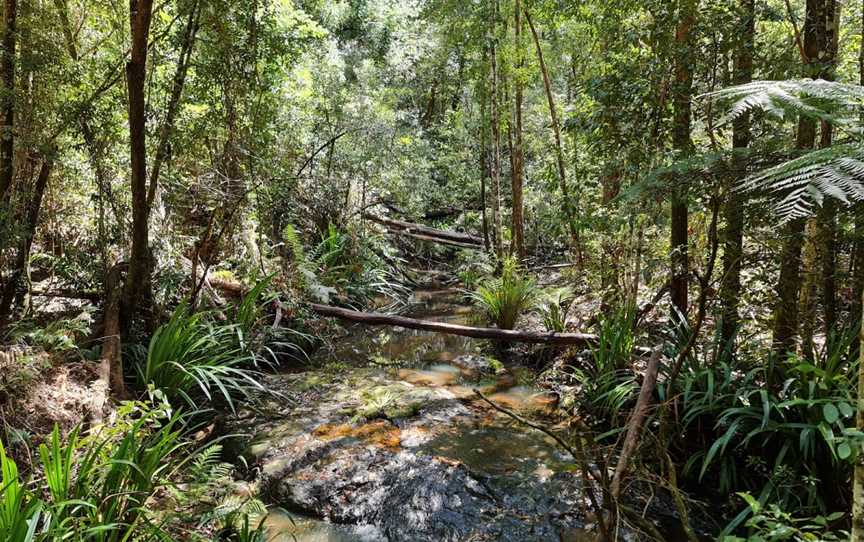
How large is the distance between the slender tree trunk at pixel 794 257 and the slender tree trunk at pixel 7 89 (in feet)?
19.5

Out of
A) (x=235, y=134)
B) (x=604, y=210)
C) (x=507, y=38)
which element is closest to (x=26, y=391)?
(x=235, y=134)

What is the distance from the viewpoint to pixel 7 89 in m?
4.03

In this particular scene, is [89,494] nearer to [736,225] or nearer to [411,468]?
[411,468]

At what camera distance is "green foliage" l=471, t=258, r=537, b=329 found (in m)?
6.76

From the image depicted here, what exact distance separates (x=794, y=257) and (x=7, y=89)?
5967 millimetres

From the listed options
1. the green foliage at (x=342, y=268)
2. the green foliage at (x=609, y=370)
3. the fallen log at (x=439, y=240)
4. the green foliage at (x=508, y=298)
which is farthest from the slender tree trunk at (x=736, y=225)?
the fallen log at (x=439, y=240)

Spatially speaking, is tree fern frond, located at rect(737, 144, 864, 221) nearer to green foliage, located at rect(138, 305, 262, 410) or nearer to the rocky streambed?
the rocky streambed

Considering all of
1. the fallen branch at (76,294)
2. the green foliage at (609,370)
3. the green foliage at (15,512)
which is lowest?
the green foliage at (609,370)

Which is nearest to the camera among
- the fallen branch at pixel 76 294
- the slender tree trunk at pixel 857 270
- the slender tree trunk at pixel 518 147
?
the slender tree trunk at pixel 857 270

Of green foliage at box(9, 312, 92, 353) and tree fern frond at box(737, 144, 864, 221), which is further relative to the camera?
green foliage at box(9, 312, 92, 353)

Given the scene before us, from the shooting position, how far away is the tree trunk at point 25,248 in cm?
453

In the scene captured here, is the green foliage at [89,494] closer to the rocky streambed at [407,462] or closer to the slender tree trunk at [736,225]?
the rocky streambed at [407,462]

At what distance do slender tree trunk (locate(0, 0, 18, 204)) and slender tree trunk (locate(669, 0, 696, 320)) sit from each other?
5.36 m

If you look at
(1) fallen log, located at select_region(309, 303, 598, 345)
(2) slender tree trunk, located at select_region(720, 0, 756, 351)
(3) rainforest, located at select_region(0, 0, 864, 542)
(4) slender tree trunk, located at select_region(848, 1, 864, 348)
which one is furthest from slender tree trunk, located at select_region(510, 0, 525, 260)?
(4) slender tree trunk, located at select_region(848, 1, 864, 348)
